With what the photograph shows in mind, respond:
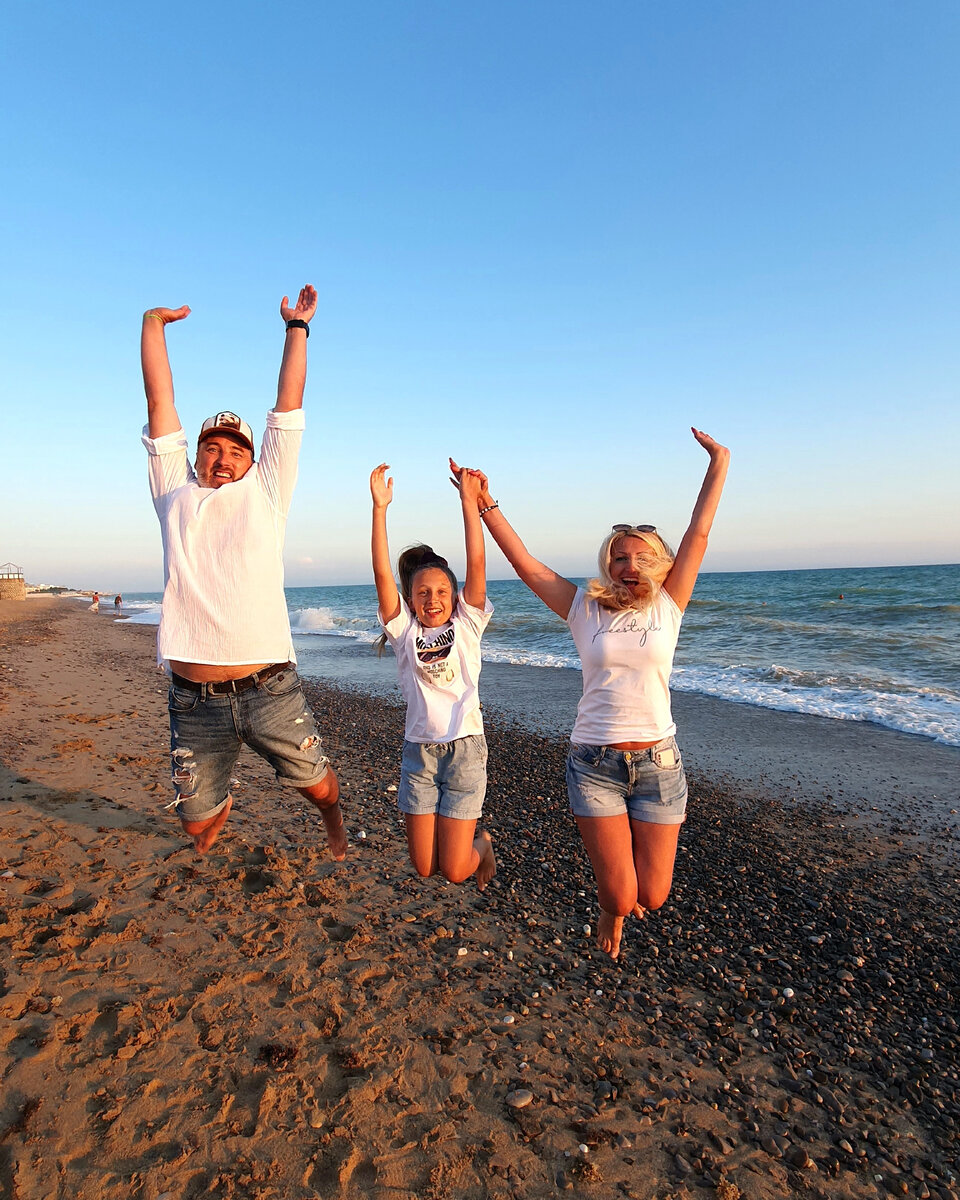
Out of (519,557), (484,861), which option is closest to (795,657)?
(484,861)

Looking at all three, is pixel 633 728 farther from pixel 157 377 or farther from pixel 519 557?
pixel 157 377

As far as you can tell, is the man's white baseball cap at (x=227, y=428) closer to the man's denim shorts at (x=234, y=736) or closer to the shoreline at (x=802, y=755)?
the man's denim shorts at (x=234, y=736)

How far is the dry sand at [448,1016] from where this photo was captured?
3127 mm

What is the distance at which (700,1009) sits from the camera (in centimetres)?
439

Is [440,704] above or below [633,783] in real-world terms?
above

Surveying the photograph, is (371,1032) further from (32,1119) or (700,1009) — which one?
(700,1009)

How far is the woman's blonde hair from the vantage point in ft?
14.7

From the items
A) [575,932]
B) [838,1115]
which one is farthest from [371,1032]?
[838,1115]

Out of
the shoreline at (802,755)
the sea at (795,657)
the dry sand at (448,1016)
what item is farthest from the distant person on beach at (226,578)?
the sea at (795,657)

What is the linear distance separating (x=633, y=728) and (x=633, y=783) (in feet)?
1.22

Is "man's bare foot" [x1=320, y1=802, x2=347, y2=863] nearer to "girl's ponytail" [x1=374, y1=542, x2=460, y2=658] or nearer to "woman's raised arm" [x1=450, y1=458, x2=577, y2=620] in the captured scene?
"girl's ponytail" [x1=374, y1=542, x2=460, y2=658]

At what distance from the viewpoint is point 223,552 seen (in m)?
4.05

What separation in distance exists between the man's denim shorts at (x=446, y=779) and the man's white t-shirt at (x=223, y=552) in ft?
4.54

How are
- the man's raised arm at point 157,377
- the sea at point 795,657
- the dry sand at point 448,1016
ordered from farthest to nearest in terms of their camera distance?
1. the sea at point 795,657
2. the man's raised arm at point 157,377
3. the dry sand at point 448,1016
